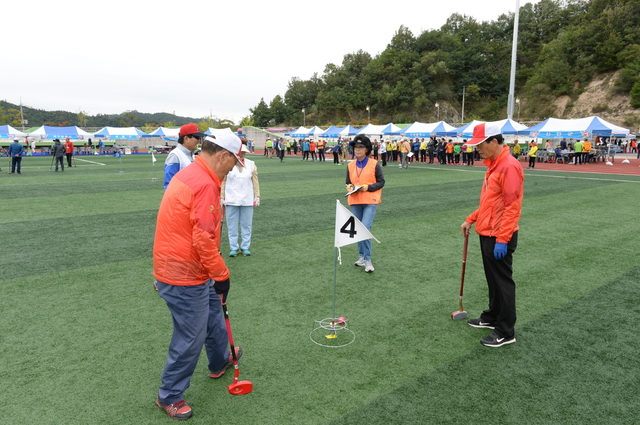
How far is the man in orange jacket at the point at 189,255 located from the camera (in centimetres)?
279

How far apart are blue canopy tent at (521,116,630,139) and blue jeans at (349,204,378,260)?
25.4 meters

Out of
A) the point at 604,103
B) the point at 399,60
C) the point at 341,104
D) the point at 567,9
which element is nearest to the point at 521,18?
the point at 567,9

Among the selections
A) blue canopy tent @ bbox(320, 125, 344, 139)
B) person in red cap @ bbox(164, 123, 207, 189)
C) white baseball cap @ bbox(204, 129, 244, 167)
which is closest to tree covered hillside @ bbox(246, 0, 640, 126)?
blue canopy tent @ bbox(320, 125, 344, 139)

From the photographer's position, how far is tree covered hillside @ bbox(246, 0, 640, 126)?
68.6 m

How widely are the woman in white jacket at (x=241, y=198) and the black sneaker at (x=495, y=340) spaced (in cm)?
402

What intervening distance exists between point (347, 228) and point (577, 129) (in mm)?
27278

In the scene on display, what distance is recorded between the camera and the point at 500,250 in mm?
3889

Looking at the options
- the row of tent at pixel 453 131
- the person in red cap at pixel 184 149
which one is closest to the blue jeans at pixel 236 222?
the person in red cap at pixel 184 149

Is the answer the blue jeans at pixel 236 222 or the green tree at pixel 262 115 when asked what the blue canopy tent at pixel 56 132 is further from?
the green tree at pixel 262 115

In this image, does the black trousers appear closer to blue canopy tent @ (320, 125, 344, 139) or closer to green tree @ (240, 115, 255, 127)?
blue canopy tent @ (320, 125, 344, 139)

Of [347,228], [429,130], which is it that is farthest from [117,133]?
[347,228]

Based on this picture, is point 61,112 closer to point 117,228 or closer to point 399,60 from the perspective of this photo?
point 399,60

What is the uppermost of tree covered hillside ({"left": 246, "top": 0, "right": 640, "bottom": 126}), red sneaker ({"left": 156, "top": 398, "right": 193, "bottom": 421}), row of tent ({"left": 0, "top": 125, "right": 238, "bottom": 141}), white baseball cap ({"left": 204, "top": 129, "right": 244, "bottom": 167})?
tree covered hillside ({"left": 246, "top": 0, "right": 640, "bottom": 126})

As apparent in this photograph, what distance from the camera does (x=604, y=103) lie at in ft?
207
